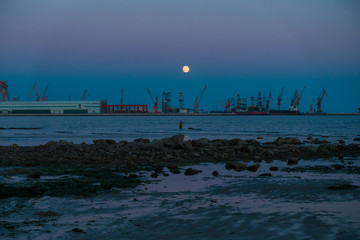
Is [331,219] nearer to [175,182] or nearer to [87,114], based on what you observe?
[175,182]

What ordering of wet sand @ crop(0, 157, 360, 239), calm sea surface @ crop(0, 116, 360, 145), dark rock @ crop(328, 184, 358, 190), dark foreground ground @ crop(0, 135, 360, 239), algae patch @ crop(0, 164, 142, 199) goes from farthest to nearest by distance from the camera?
calm sea surface @ crop(0, 116, 360, 145) → dark rock @ crop(328, 184, 358, 190) → algae patch @ crop(0, 164, 142, 199) → dark foreground ground @ crop(0, 135, 360, 239) → wet sand @ crop(0, 157, 360, 239)

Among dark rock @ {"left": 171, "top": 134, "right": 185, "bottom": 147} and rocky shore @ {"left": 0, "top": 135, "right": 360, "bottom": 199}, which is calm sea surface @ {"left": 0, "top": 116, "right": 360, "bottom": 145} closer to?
dark rock @ {"left": 171, "top": 134, "right": 185, "bottom": 147}

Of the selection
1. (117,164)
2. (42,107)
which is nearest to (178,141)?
(117,164)

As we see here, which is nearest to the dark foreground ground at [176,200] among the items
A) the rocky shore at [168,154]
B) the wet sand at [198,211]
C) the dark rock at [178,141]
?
the wet sand at [198,211]

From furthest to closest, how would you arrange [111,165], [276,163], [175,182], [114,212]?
1. [276,163]
2. [111,165]
3. [175,182]
4. [114,212]

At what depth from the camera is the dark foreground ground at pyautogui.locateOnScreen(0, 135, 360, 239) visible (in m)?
6.11

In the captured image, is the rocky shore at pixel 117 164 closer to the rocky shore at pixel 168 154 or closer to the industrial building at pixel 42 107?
the rocky shore at pixel 168 154

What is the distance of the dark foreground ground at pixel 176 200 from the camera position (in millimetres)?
6105

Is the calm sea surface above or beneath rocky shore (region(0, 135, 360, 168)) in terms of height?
beneath

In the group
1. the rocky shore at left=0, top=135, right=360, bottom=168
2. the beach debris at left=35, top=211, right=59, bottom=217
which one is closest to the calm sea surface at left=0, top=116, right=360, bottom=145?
the rocky shore at left=0, top=135, right=360, bottom=168

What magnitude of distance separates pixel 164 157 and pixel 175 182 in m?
5.61

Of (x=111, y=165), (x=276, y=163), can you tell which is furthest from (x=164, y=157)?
(x=276, y=163)

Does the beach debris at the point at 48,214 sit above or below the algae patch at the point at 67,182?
above

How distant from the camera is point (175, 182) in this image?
1059 cm
